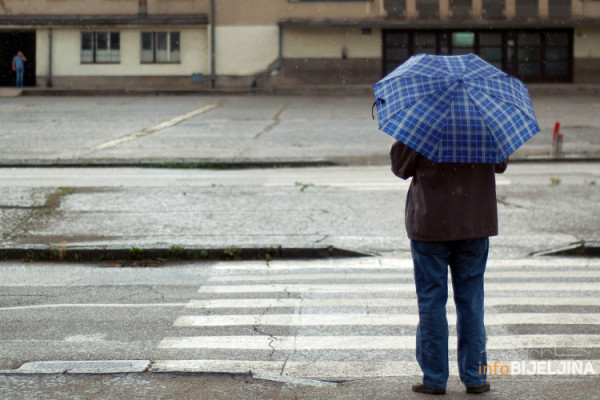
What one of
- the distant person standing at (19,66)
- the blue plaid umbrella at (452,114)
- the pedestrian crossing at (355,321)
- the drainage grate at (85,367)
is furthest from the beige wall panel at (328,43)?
the blue plaid umbrella at (452,114)

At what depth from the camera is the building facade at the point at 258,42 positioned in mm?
47438

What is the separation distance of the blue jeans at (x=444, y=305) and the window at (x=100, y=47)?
44.9m

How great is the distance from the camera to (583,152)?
2181 centimetres

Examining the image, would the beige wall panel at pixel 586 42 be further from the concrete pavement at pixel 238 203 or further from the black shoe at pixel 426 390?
the black shoe at pixel 426 390

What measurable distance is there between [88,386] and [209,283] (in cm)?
357

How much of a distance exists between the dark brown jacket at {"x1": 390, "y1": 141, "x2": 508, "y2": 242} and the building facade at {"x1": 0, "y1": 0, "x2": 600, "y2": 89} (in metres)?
42.3

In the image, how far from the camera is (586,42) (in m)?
47.7

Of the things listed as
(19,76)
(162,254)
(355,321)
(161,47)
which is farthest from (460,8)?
(355,321)

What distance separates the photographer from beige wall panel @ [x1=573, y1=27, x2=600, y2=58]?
4750 centimetres

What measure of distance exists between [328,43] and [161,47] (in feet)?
27.3

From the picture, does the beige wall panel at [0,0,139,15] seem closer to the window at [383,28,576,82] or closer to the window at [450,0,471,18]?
the window at [383,28,576,82]

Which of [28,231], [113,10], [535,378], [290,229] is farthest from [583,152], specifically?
[113,10]

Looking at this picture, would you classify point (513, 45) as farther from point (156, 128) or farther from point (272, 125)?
point (156, 128)

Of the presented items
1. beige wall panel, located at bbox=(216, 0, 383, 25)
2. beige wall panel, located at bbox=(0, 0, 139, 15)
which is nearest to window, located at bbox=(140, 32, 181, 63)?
beige wall panel, located at bbox=(0, 0, 139, 15)
